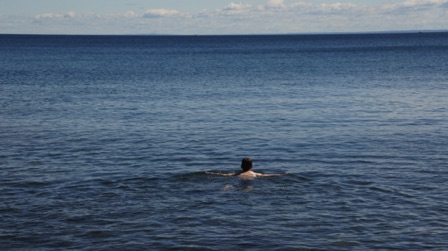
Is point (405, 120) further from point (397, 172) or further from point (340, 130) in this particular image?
point (397, 172)

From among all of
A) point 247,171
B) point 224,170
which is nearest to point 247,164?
point 247,171

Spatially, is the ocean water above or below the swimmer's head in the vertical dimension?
below

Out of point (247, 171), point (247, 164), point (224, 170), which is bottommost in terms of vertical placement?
point (224, 170)

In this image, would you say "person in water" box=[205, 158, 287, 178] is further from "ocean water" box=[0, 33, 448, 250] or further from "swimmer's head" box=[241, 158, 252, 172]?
"ocean water" box=[0, 33, 448, 250]

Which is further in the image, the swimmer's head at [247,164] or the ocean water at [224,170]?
the swimmer's head at [247,164]

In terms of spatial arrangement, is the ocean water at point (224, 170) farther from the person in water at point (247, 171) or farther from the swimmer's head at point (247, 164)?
the swimmer's head at point (247, 164)

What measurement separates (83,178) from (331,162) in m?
11.7

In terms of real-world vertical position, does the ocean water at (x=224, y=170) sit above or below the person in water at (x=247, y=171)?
below

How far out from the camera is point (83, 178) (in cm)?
2636

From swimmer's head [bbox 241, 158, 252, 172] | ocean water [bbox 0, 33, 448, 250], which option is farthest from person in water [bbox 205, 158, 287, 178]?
ocean water [bbox 0, 33, 448, 250]

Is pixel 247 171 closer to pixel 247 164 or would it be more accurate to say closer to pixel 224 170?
pixel 247 164

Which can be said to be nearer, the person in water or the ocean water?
the ocean water

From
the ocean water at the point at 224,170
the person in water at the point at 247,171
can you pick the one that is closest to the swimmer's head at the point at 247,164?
the person in water at the point at 247,171

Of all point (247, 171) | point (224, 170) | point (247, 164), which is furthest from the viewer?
point (224, 170)
